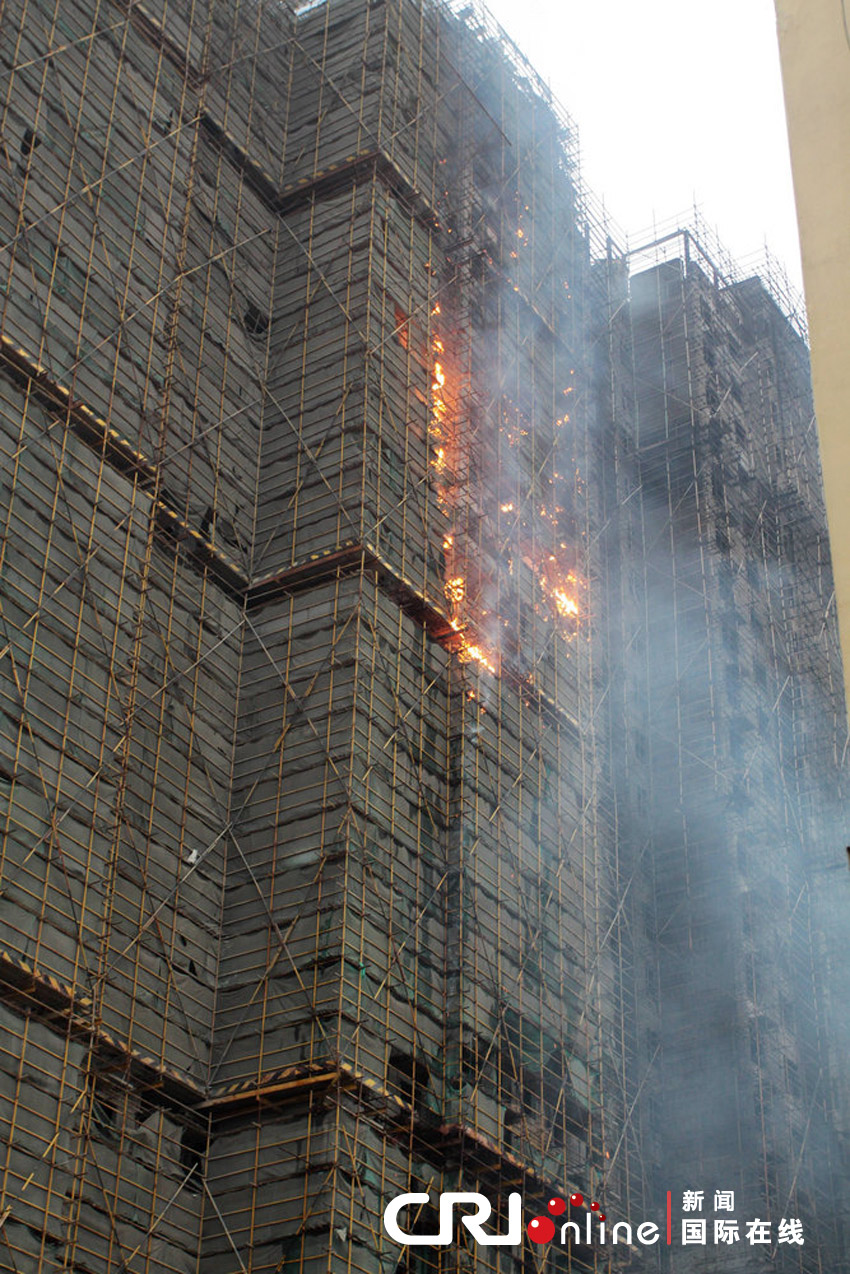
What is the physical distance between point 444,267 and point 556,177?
7.50m

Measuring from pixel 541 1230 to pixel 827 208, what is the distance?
24.2m

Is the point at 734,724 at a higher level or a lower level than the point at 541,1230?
higher

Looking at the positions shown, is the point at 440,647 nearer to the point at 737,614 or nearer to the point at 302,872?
the point at 302,872

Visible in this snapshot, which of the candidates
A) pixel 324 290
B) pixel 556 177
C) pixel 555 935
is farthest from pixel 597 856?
pixel 556 177

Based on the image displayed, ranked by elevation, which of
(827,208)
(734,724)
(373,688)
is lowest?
(827,208)

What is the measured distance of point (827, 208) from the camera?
31.5ft

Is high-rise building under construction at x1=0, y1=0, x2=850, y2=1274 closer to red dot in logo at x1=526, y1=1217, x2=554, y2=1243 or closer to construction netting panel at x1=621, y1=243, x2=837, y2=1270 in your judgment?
construction netting panel at x1=621, y1=243, x2=837, y2=1270

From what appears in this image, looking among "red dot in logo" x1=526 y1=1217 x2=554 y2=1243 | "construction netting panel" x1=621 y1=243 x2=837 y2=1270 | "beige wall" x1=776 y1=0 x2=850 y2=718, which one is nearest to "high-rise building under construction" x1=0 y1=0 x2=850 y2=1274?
"construction netting panel" x1=621 y1=243 x2=837 y2=1270

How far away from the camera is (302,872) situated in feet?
98.2

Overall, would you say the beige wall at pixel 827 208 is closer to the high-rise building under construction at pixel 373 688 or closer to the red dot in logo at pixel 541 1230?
the high-rise building under construction at pixel 373 688

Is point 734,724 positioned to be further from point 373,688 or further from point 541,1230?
point 541,1230

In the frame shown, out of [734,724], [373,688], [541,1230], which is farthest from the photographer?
[734,724]

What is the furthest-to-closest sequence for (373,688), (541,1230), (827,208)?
(373,688)
(541,1230)
(827,208)

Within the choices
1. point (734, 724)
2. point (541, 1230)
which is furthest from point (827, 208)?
point (734, 724)
